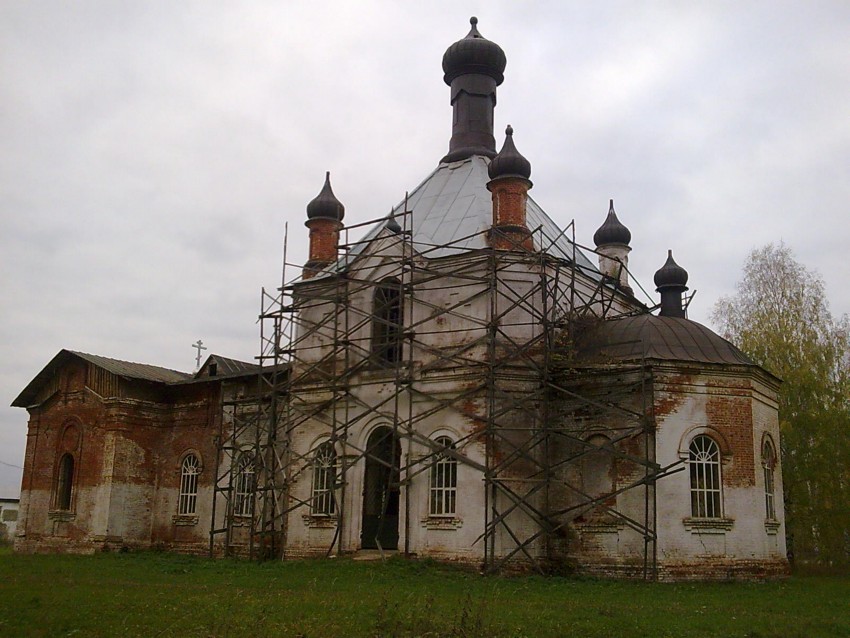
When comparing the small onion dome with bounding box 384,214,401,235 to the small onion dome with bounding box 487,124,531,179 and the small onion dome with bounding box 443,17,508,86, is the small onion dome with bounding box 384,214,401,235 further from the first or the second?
the small onion dome with bounding box 443,17,508,86

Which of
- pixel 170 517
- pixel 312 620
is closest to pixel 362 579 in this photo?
pixel 312 620

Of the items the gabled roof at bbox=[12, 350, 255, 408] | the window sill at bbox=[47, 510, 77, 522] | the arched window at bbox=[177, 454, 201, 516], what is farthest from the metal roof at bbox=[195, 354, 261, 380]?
the window sill at bbox=[47, 510, 77, 522]

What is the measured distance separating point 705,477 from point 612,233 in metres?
9.01

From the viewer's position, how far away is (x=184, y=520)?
22781mm

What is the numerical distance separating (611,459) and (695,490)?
1621mm

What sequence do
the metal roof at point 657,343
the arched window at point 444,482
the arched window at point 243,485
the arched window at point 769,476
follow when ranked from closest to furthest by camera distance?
1. the metal roof at point 657,343
2. the arched window at point 444,482
3. the arched window at point 769,476
4. the arched window at point 243,485

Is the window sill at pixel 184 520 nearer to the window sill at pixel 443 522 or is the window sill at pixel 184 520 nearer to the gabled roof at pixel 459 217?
the gabled roof at pixel 459 217

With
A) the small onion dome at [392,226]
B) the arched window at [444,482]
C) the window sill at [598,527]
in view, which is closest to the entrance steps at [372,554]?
the arched window at [444,482]

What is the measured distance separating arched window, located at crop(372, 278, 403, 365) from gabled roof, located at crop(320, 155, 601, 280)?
3.36 feet

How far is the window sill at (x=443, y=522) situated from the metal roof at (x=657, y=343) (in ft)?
13.6

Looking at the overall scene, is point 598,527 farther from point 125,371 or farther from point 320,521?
point 125,371

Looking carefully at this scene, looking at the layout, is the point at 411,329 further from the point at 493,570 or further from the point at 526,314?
the point at 493,570

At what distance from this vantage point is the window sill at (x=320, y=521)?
18391 millimetres

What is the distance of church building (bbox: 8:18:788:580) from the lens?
16.1m
